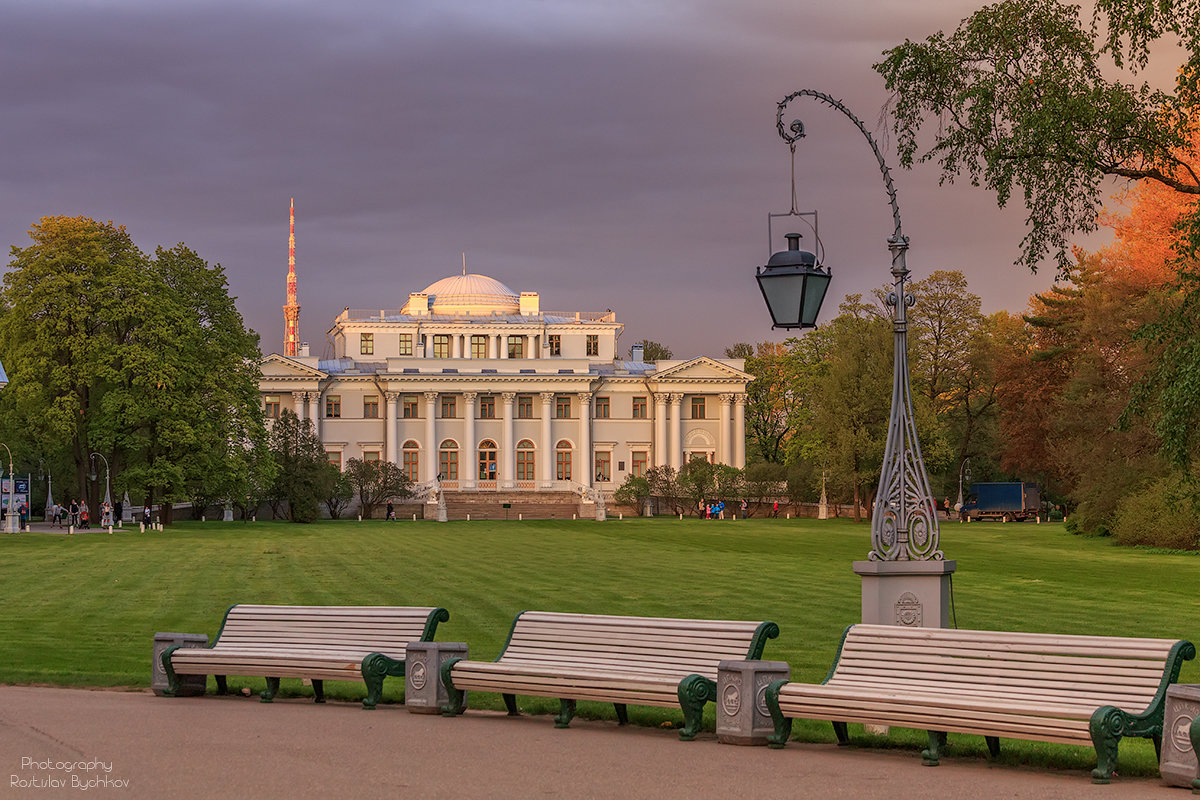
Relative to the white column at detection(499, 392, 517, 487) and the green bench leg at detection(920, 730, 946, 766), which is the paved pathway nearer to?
the green bench leg at detection(920, 730, 946, 766)

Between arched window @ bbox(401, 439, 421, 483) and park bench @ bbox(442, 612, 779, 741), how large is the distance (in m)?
95.8

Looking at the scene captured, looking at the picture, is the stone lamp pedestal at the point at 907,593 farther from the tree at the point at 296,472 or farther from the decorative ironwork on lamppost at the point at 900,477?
the tree at the point at 296,472

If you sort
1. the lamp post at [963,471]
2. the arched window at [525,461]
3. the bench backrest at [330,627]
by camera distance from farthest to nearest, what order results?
the arched window at [525,461] → the lamp post at [963,471] → the bench backrest at [330,627]

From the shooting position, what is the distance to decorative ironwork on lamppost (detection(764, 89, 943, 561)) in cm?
1206

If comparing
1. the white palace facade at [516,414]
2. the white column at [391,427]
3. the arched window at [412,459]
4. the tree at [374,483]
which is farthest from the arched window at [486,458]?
the tree at [374,483]

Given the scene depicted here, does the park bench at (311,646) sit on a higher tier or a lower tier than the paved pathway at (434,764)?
higher

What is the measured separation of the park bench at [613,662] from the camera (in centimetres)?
1170

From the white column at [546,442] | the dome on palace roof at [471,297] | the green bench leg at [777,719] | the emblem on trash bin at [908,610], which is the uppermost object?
the dome on palace roof at [471,297]

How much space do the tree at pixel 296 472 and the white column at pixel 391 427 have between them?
83.0ft

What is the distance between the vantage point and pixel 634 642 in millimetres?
12500

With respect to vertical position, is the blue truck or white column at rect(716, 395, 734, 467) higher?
white column at rect(716, 395, 734, 467)

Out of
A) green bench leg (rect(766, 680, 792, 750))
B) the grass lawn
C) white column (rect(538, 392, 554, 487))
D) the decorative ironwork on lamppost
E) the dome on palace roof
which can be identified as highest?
the dome on palace roof

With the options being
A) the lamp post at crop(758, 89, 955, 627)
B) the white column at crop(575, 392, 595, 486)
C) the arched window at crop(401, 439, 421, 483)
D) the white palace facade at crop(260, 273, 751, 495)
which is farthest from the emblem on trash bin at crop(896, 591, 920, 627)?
the arched window at crop(401, 439, 421, 483)

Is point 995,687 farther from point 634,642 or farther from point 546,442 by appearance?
point 546,442
